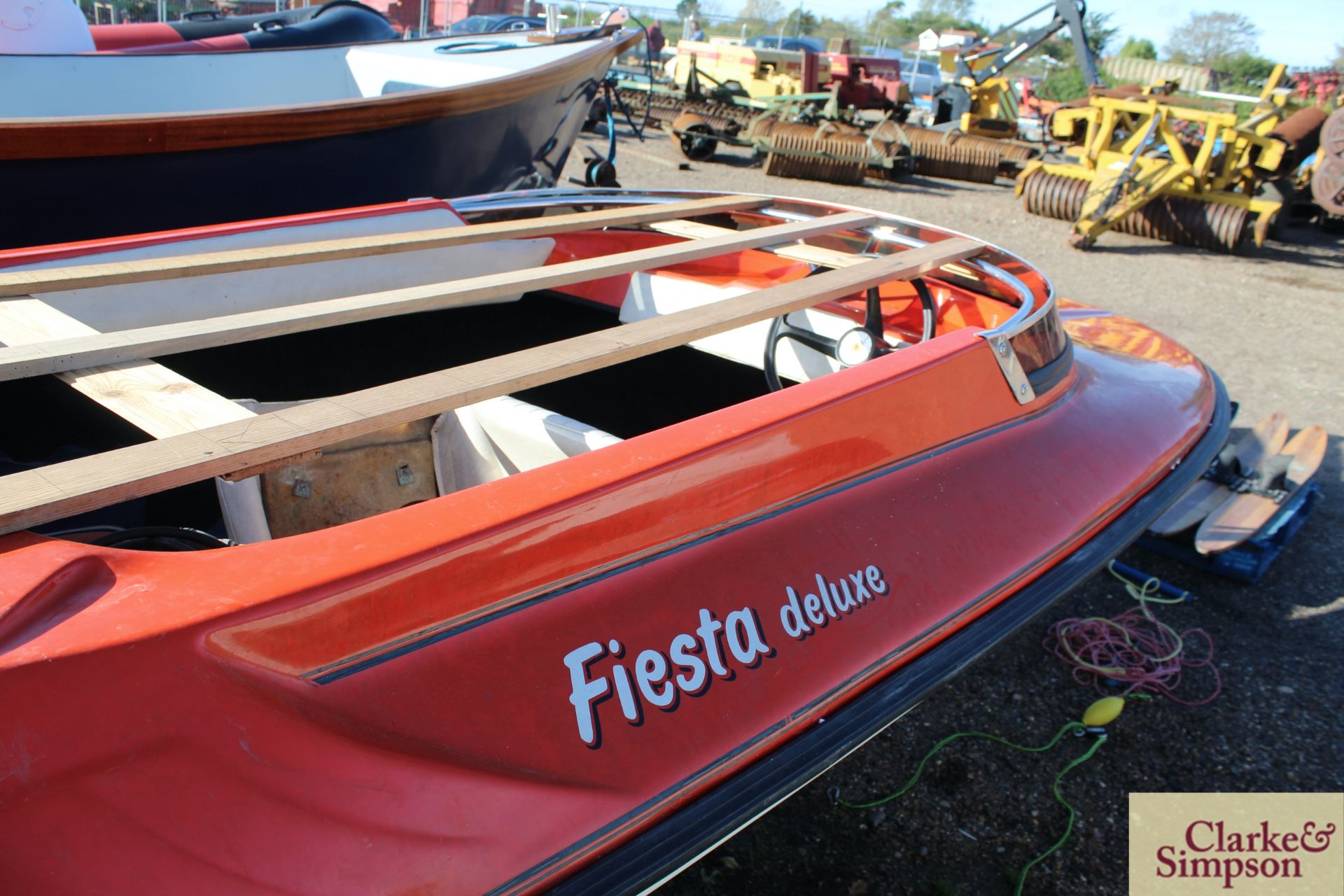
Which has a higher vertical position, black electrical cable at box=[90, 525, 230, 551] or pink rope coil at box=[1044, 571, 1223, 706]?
black electrical cable at box=[90, 525, 230, 551]

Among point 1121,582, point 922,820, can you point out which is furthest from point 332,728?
point 1121,582

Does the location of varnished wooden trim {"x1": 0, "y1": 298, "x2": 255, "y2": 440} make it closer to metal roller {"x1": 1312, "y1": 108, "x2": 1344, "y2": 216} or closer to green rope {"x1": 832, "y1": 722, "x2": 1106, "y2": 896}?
green rope {"x1": 832, "y1": 722, "x2": 1106, "y2": 896}

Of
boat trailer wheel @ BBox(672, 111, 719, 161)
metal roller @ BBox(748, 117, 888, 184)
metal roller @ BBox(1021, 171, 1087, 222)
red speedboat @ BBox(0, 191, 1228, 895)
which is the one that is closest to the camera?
red speedboat @ BBox(0, 191, 1228, 895)

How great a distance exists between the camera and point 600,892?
1.24 meters

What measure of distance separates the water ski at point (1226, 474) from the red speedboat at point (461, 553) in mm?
786

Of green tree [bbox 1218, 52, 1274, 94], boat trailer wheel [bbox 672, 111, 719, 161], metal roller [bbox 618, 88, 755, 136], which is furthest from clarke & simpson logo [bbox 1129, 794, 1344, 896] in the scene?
green tree [bbox 1218, 52, 1274, 94]

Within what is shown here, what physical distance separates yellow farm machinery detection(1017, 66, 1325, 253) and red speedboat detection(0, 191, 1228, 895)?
7.08 m

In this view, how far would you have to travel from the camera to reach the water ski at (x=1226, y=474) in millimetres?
3264

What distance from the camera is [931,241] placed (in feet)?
9.12

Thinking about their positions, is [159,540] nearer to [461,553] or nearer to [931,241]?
[461,553]

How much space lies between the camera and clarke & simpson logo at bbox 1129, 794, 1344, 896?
204 cm

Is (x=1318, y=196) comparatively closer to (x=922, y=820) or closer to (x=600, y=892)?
(x=922, y=820)

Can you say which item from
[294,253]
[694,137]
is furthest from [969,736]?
[694,137]

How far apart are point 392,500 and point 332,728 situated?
2.74 feet
